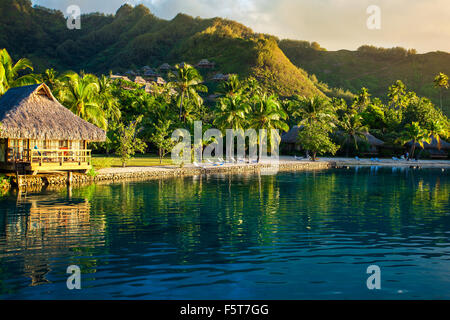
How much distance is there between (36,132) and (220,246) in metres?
15.2

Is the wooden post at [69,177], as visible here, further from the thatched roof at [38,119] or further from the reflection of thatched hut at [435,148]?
the reflection of thatched hut at [435,148]

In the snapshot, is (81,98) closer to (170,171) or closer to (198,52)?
(170,171)

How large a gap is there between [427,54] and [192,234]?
153 metres

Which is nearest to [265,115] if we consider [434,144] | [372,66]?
[434,144]

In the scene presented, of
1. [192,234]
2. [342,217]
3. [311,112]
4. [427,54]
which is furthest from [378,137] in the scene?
[427,54]

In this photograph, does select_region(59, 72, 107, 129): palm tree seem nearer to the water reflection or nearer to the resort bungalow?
the resort bungalow

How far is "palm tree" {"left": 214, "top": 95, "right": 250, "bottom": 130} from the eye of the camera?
125 feet

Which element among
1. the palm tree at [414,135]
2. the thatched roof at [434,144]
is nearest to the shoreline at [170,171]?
the palm tree at [414,135]

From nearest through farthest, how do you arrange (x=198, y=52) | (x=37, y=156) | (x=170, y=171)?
(x=37, y=156)
(x=170, y=171)
(x=198, y=52)

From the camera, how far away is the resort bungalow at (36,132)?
20875 millimetres

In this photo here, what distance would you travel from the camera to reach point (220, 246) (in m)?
10.5

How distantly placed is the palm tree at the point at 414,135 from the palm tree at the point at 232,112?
914 inches

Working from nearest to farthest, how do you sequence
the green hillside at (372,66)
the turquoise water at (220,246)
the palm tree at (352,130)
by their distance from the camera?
the turquoise water at (220,246)
the palm tree at (352,130)
the green hillside at (372,66)

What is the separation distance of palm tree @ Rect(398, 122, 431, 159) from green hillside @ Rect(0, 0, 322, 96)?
3577 centimetres
